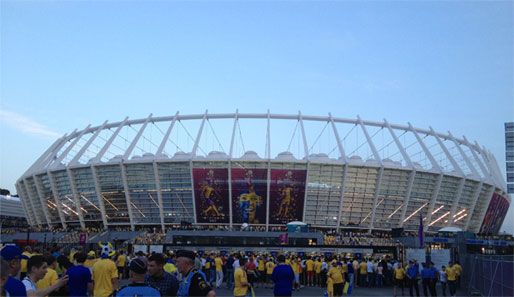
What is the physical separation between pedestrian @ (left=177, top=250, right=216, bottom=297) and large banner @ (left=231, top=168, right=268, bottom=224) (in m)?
51.5

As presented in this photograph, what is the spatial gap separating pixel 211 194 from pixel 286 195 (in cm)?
905

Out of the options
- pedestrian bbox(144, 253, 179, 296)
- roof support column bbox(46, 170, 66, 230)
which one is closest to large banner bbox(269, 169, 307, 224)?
roof support column bbox(46, 170, 66, 230)

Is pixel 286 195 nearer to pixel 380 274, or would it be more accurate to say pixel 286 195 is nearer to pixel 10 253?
pixel 380 274

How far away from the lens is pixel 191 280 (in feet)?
20.7

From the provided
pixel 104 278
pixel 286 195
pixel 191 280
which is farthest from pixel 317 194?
pixel 191 280

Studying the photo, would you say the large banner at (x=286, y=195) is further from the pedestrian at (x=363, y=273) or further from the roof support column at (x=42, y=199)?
the pedestrian at (x=363, y=273)

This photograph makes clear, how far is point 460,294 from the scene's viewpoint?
22594 mm

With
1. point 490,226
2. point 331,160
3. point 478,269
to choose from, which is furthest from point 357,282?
point 490,226

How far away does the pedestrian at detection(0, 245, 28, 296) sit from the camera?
4898 millimetres

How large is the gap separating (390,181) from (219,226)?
21500 millimetres

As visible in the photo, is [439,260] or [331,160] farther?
[331,160]

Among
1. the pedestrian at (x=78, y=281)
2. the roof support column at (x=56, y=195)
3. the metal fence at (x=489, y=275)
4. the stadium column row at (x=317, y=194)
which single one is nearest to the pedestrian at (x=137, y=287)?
the pedestrian at (x=78, y=281)

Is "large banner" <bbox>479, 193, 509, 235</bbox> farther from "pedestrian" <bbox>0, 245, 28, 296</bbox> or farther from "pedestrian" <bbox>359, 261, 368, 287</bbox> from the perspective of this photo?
"pedestrian" <bbox>0, 245, 28, 296</bbox>

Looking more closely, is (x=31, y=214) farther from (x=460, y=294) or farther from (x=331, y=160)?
(x=460, y=294)
